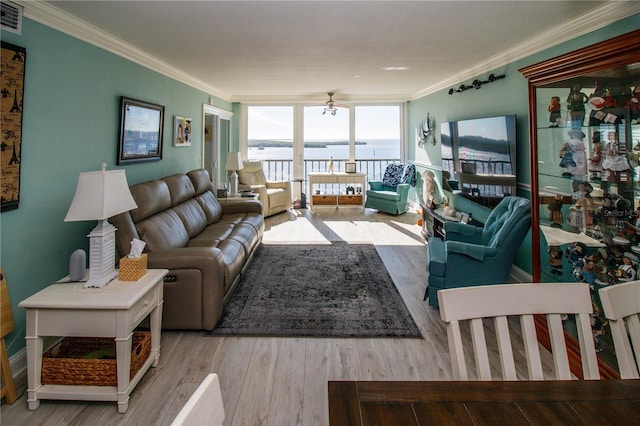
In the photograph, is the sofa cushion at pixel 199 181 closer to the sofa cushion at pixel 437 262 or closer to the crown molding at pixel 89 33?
the crown molding at pixel 89 33

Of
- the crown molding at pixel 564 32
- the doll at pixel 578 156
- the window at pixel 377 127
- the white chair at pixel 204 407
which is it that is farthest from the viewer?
the window at pixel 377 127

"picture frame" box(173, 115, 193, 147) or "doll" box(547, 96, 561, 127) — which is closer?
"doll" box(547, 96, 561, 127)

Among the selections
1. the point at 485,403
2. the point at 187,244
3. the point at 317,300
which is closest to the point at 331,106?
the point at 187,244

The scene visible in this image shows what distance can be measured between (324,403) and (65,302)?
4.80 feet

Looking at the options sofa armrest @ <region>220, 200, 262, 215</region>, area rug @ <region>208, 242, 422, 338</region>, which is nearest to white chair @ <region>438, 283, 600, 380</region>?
area rug @ <region>208, 242, 422, 338</region>

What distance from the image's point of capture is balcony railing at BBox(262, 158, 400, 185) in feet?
27.4

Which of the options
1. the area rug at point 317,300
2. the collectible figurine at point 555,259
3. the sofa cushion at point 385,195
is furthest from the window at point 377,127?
the collectible figurine at point 555,259

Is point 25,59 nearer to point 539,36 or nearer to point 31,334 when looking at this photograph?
point 31,334

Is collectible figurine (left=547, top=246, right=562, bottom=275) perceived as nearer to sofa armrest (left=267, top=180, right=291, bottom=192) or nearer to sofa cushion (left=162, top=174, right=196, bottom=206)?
sofa cushion (left=162, top=174, right=196, bottom=206)

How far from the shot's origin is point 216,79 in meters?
5.47

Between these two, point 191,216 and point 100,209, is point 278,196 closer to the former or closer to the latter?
point 191,216

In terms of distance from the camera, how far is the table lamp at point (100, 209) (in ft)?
6.48

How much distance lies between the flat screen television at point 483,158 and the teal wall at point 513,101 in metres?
0.11

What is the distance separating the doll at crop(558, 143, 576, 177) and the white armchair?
509 cm
